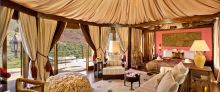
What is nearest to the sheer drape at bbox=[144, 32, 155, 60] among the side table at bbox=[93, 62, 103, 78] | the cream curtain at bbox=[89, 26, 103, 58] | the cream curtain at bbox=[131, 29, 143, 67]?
the cream curtain at bbox=[131, 29, 143, 67]

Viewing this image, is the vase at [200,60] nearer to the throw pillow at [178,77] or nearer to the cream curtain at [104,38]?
the throw pillow at [178,77]

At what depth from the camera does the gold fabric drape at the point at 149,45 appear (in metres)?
8.51

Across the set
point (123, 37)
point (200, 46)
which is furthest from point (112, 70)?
point (200, 46)

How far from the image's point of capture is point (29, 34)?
155 inches

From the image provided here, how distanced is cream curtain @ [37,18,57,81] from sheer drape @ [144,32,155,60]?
5.60 metres

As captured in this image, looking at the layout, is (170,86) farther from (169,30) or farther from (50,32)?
(169,30)

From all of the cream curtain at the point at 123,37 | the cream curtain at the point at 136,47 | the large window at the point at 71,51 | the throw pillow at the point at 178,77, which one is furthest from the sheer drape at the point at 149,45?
the throw pillow at the point at 178,77

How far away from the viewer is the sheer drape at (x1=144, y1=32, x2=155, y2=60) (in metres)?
8.51

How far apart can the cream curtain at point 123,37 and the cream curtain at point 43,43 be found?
346 centimetres

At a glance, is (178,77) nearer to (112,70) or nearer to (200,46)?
(200,46)

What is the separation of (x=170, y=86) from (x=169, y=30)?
19.9 feet

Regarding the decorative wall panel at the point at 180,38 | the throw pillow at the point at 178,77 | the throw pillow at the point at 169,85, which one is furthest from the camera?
the decorative wall panel at the point at 180,38

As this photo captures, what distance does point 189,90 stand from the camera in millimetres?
3428

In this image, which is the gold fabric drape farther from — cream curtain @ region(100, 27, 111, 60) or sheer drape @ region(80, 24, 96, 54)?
sheer drape @ region(80, 24, 96, 54)
